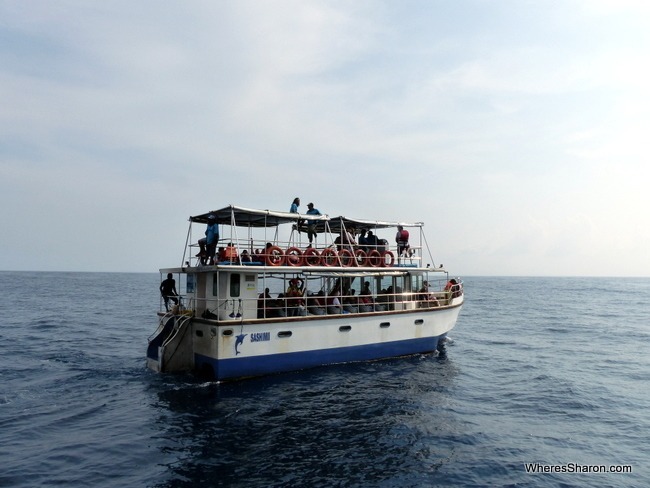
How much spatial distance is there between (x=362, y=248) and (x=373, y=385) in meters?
6.72

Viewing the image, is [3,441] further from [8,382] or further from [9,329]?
[9,329]

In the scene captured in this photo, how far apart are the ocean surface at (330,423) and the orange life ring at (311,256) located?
14.3 ft

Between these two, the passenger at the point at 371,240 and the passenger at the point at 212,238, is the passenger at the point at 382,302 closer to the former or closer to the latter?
the passenger at the point at 371,240

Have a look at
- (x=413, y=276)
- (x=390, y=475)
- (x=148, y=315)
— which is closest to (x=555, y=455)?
(x=390, y=475)

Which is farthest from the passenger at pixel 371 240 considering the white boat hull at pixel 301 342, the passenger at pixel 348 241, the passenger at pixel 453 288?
the passenger at pixel 453 288

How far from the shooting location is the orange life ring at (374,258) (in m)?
20.2

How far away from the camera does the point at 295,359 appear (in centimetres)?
1744

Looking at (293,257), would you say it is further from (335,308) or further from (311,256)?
(335,308)

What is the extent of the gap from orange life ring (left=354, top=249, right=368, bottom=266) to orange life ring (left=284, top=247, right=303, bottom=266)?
2.87 m

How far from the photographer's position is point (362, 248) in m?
21.1

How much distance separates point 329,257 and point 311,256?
0.86 m

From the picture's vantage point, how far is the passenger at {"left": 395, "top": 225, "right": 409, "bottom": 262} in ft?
70.4

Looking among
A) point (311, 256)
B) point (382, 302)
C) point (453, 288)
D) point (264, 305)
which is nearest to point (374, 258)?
point (382, 302)

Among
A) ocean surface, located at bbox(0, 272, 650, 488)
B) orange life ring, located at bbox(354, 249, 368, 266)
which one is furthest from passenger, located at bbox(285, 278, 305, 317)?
orange life ring, located at bbox(354, 249, 368, 266)
